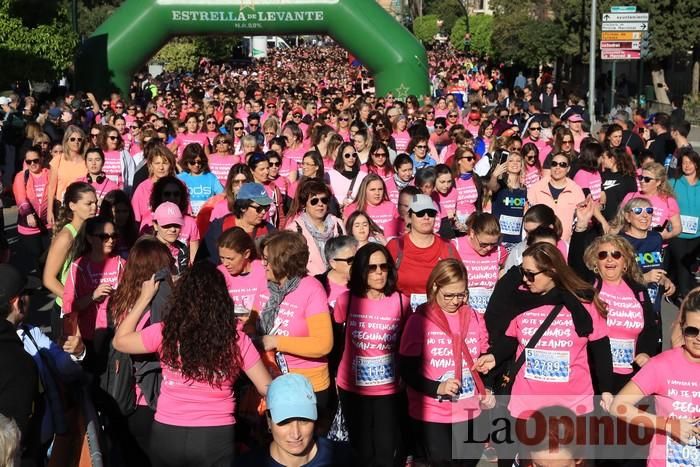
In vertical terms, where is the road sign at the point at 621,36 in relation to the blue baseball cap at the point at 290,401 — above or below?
above

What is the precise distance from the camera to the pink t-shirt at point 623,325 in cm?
583

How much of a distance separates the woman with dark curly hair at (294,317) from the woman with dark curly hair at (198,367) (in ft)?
2.09

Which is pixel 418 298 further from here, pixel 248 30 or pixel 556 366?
pixel 248 30

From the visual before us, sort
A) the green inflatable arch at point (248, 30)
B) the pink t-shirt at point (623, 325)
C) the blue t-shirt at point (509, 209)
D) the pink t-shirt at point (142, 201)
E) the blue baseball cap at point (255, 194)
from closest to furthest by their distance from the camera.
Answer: the pink t-shirt at point (623, 325) → the blue baseball cap at point (255, 194) → the pink t-shirt at point (142, 201) → the blue t-shirt at point (509, 209) → the green inflatable arch at point (248, 30)

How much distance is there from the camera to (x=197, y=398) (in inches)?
183

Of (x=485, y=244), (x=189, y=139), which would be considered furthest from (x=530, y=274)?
(x=189, y=139)

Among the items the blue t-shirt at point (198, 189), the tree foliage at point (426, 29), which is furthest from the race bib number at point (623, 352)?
the tree foliage at point (426, 29)

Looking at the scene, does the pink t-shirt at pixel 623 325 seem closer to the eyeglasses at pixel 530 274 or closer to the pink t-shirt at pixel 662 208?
the eyeglasses at pixel 530 274

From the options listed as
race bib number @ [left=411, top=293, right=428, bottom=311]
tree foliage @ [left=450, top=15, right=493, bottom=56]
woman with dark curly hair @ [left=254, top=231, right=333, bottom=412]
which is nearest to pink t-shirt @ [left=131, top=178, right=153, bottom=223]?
→ race bib number @ [left=411, top=293, right=428, bottom=311]

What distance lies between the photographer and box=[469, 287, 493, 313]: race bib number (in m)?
7.18

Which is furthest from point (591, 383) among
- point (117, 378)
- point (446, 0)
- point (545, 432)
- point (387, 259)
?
point (446, 0)

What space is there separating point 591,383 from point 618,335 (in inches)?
23.5

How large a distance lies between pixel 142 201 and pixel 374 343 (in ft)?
12.4

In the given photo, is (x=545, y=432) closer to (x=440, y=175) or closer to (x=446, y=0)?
(x=440, y=175)
